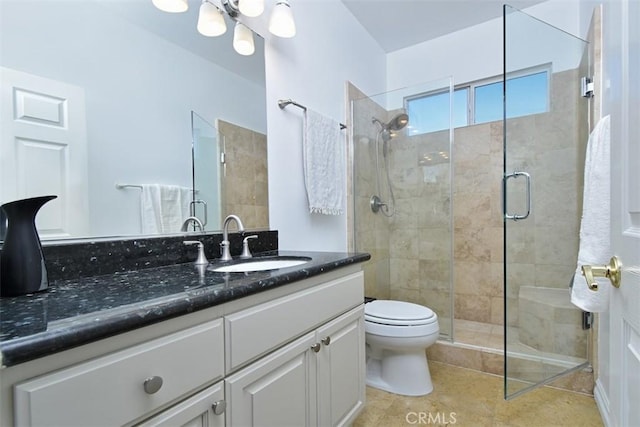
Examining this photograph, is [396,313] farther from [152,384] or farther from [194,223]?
[152,384]

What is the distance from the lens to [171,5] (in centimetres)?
127

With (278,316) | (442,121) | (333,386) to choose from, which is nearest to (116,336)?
(278,316)

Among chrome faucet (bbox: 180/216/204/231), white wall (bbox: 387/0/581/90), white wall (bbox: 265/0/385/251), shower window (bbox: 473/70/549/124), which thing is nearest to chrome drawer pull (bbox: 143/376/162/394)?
chrome faucet (bbox: 180/216/204/231)

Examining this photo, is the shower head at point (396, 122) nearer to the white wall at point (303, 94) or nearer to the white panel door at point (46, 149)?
the white wall at point (303, 94)

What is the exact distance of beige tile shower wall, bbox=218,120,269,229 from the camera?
153 centimetres

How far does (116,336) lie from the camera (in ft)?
1.91

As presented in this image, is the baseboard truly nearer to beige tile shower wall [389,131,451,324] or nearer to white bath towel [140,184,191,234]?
beige tile shower wall [389,131,451,324]

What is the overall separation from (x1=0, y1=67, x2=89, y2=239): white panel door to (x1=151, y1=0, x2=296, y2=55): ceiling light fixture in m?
0.57

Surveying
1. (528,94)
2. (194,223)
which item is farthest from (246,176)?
(528,94)

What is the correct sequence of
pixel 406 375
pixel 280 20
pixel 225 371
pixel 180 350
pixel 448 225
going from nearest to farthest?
pixel 180 350 → pixel 225 371 → pixel 280 20 → pixel 406 375 → pixel 448 225

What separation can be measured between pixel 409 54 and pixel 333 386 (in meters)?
2.85

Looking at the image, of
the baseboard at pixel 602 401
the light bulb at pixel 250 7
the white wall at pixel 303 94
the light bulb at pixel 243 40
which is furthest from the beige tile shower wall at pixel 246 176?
the baseboard at pixel 602 401

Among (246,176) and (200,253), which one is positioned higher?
(246,176)

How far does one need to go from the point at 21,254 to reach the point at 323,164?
1.51 metres
